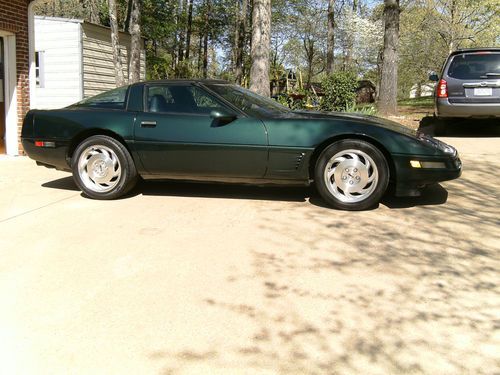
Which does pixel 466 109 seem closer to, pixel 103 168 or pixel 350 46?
pixel 103 168

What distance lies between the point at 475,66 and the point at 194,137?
643cm

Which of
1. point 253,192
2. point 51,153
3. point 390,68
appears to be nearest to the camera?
point 51,153

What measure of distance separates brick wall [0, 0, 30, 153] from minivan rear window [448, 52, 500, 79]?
7.76 meters

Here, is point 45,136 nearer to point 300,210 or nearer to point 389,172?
point 300,210

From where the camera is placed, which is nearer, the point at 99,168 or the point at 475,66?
the point at 99,168

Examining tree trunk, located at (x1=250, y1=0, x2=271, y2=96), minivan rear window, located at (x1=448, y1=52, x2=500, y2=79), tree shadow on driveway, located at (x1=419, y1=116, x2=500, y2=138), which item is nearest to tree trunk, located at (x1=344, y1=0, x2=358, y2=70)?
tree trunk, located at (x1=250, y1=0, x2=271, y2=96)

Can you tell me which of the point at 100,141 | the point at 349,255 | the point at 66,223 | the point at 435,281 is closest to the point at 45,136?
the point at 100,141

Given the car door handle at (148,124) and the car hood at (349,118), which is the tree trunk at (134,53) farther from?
the car hood at (349,118)

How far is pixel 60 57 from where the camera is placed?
54.1 feet

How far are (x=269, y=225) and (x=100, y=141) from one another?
2.28 metres

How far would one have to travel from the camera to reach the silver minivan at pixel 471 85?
29.9 feet

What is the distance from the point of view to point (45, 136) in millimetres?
5906

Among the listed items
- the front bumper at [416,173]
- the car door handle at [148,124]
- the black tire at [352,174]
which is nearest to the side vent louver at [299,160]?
the black tire at [352,174]

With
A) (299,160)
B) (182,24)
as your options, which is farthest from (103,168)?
(182,24)
